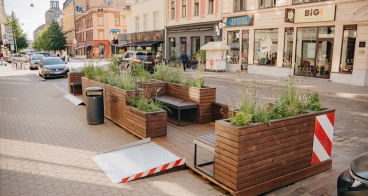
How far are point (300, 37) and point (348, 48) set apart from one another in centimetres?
317

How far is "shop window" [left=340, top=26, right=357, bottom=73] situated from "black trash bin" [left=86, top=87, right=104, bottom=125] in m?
14.0

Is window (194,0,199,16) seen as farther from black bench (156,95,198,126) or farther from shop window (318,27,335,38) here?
black bench (156,95,198,126)

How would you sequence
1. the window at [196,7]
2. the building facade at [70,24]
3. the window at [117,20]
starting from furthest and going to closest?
1. the building facade at [70,24]
2. the window at [117,20]
3. the window at [196,7]

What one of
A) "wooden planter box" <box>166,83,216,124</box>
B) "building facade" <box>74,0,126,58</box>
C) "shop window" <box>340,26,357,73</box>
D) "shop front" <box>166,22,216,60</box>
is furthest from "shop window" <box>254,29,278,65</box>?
"building facade" <box>74,0,126,58</box>

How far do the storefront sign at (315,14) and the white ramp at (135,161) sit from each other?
1471cm

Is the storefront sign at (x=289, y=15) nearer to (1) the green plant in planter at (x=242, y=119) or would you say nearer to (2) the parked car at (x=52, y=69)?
(2) the parked car at (x=52, y=69)

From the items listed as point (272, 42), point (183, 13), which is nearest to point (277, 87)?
point (272, 42)

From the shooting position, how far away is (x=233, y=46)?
23.6 metres

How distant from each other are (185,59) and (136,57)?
5.55 m

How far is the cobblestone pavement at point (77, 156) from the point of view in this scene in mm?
4117

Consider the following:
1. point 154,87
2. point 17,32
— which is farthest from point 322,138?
point 17,32

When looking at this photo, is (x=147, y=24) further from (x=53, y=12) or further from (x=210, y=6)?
(x=53, y=12)

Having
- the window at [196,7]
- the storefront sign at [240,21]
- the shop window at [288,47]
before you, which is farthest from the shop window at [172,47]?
the shop window at [288,47]

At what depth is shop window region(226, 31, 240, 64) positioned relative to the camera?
23.2 metres
